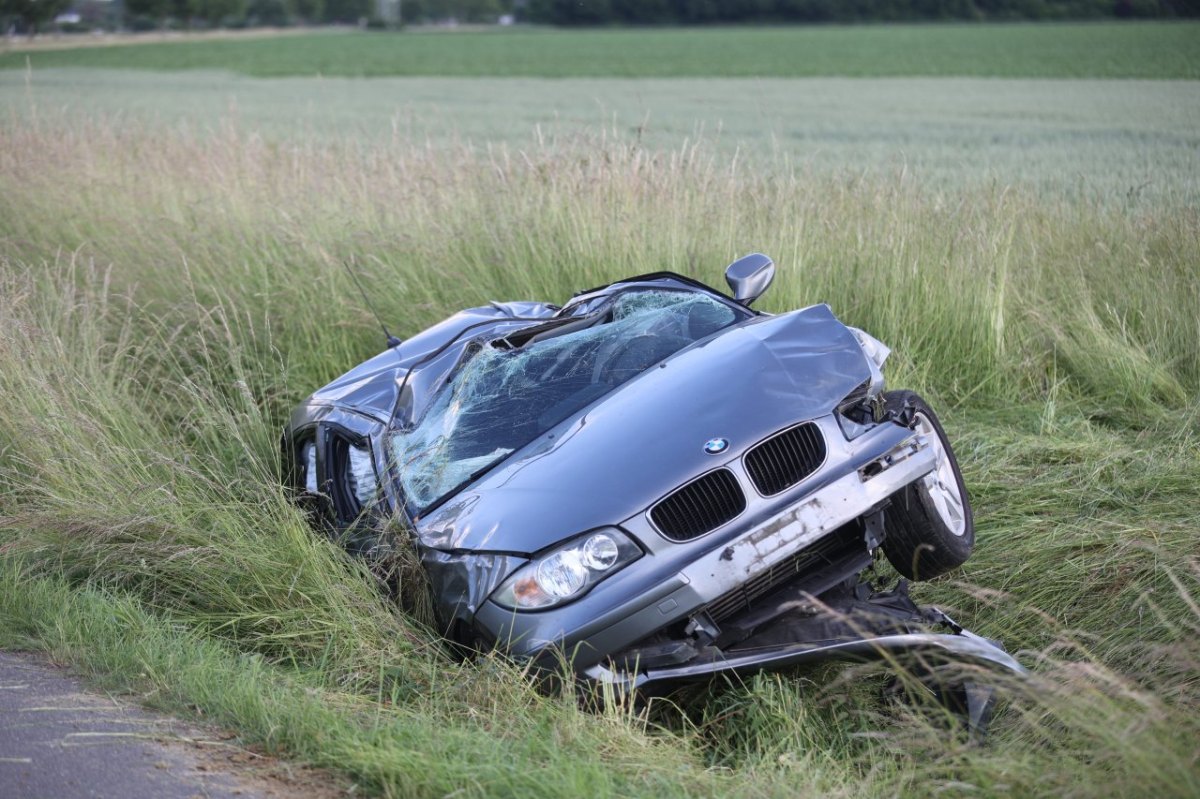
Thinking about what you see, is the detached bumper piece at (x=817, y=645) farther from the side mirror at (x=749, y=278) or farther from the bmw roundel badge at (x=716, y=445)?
the side mirror at (x=749, y=278)

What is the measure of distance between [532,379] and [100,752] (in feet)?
7.01

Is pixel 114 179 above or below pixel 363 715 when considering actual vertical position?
above

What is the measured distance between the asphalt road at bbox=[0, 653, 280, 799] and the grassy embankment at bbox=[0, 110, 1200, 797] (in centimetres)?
16

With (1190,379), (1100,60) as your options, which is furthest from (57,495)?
(1100,60)

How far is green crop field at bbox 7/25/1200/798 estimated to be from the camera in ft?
11.1

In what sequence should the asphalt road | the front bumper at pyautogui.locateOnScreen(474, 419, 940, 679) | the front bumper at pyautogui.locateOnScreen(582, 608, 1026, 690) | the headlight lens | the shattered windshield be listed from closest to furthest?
the asphalt road → the front bumper at pyautogui.locateOnScreen(582, 608, 1026, 690) → the front bumper at pyautogui.locateOnScreen(474, 419, 940, 679) → the shattered windshield → the headlight lens

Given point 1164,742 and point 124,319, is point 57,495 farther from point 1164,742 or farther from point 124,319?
point 1164,742

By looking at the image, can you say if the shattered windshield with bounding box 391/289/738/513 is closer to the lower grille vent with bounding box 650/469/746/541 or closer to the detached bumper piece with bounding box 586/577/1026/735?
the lower grille vent with bounding box 650/469/746/541

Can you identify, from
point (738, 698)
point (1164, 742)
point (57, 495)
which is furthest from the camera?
point (57, 495)

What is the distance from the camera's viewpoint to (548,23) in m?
116

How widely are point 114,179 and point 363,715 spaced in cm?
909

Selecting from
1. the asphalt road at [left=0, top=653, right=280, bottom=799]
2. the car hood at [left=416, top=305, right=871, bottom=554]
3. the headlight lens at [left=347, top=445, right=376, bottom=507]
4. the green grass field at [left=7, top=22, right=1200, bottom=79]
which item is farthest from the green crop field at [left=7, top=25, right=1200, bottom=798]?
the green grass field at [left=7, top=22, right=1200, bottom=79]

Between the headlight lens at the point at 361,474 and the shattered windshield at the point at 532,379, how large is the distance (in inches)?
8.6

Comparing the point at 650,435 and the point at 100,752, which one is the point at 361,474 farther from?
the point at 100,752
